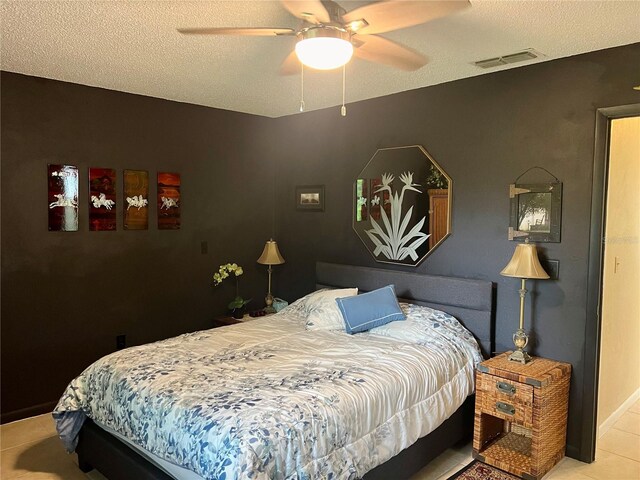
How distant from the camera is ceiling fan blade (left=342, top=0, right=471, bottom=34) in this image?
1.84 meters

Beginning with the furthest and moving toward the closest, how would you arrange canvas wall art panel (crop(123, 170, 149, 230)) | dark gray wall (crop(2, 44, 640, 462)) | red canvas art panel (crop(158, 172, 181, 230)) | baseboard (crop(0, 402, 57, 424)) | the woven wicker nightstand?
red canvas art panel (crop(158, 172, 181, 230)) < canvas wall art panel (crop(123, 170, 149, 230)) < baseboard (crop(0, 402, 57, 424)) < dark gray wall (crop(2, 44, 640, 462)) < the woven wicker nightstand

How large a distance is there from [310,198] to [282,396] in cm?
278

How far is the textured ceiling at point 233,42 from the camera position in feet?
7.68

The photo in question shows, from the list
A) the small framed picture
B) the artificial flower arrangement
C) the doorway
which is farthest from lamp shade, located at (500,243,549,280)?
A: the artificial flower arrangement

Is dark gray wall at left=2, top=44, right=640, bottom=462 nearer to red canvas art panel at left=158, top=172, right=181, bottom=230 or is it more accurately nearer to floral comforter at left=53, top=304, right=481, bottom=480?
red canvas art panel at left=158, top=172, right=181, bottom=230

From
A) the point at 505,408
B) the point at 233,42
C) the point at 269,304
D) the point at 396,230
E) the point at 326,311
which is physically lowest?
the point at 505,408

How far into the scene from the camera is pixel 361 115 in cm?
430

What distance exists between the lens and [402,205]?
13.2 feet

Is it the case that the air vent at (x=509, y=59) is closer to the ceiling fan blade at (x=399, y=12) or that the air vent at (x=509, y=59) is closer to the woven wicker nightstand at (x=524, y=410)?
the ceiling fan blade at (x=399, y=12)

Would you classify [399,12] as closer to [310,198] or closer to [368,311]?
[368,311]

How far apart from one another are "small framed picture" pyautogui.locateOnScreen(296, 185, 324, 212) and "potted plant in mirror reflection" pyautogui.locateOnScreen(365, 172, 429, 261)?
680 mm

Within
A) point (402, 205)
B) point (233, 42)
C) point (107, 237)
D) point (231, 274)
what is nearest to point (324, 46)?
point (233, 42)

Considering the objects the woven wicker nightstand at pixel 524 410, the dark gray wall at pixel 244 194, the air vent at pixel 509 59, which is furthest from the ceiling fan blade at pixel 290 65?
the woven wicker nightstand at pixel 524 410

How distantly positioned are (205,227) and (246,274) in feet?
2.27
